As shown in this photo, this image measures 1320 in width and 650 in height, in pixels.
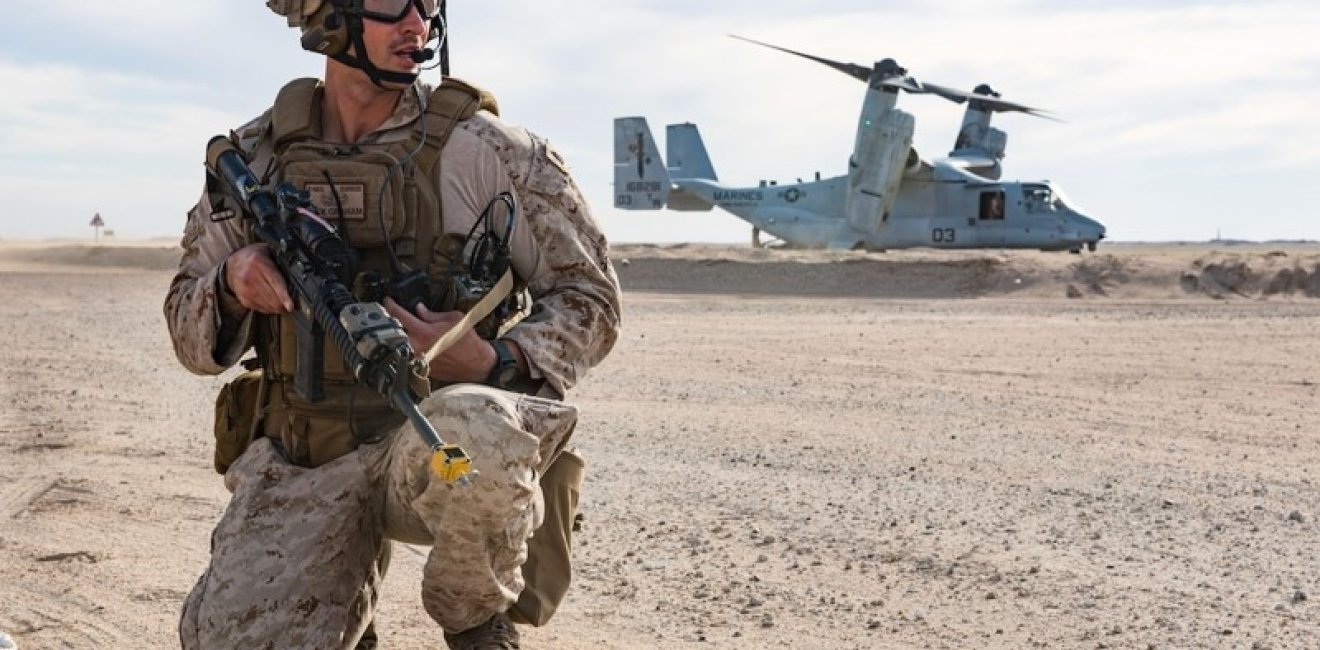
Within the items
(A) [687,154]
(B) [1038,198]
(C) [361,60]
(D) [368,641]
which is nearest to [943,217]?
(B) [1038,198]

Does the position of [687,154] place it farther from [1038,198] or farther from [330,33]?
[330,33]

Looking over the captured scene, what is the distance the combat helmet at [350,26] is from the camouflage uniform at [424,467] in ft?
0.60

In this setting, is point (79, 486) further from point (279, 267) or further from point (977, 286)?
point (977, 286)

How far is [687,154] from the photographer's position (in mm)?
41250

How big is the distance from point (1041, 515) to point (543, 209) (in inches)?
128

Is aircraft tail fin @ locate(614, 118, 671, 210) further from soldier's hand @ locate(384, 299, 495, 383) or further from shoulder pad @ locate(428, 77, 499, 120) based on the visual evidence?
soldier's hand @ locate(384, 299, 495, 383)

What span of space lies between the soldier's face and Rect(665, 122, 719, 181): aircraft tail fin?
37.4 meters

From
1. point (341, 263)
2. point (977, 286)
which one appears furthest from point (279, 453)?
point (977, 286)

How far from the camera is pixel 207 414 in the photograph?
30.0 feet

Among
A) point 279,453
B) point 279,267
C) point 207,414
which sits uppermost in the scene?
point 279,267

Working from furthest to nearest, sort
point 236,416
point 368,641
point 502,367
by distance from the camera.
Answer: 1. point 368,641
2. point 236,416
3. point 502,367

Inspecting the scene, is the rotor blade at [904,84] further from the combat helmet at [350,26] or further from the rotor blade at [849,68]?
the combat helmet at [350,26]

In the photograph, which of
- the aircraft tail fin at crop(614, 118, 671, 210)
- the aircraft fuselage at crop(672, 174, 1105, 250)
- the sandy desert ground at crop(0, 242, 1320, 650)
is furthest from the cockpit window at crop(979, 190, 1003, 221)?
the sandy desert ground at crop(0, 242, 1320, 650)

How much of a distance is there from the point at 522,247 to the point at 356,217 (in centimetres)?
41
